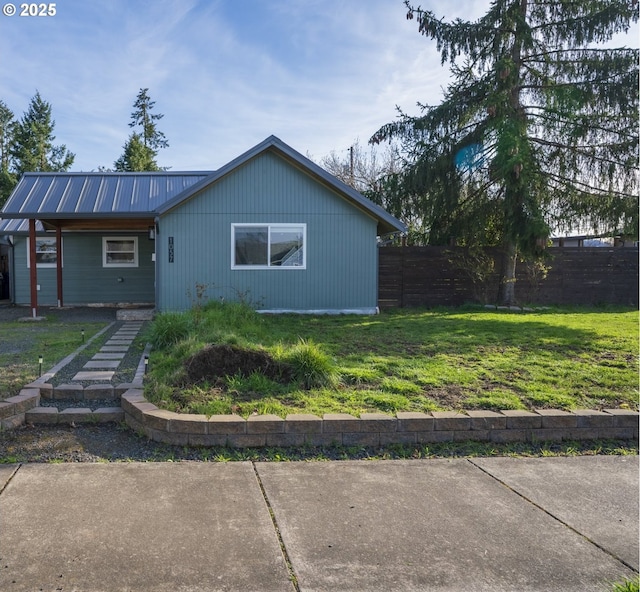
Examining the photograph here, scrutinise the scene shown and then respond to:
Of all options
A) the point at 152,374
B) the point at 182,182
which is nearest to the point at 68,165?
the point at 182,182

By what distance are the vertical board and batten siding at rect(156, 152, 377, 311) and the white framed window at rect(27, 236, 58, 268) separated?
5.51 m

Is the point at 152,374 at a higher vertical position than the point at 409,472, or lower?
higher

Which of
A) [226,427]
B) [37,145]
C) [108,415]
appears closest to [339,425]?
[226,427]

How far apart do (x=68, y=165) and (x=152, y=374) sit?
34855 millimetres

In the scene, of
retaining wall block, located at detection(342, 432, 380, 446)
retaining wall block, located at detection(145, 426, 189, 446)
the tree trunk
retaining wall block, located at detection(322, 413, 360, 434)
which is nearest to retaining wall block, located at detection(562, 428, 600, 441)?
retaining wall block, located at detection(342, 432, 380, 446)

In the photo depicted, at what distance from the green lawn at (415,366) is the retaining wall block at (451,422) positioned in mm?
265

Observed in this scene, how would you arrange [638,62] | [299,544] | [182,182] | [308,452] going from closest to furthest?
[299,544]
[308,452]
[638,62]
[182,182]

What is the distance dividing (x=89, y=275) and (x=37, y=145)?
75.4 ft

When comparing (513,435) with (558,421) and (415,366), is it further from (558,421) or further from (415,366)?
(415,366)

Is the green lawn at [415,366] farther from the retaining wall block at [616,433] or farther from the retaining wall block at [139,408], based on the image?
the retaining wall block at [616,433]

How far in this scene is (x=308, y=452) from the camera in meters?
4.03

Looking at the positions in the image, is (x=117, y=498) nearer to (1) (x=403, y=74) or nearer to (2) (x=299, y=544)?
(2) (x=299, y=544)

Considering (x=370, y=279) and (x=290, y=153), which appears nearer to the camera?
(x=290, y=153)

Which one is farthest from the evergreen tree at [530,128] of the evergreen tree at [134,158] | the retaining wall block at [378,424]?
the evergreen tree at [134,158]
